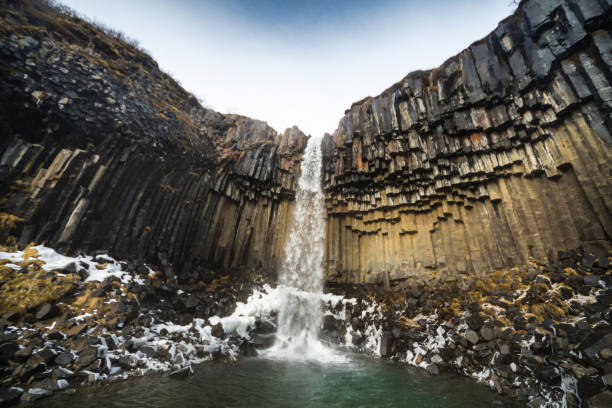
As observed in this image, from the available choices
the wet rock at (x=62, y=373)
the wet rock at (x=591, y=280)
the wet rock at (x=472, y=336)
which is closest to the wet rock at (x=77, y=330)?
the wet rock at (x=62, y=373)

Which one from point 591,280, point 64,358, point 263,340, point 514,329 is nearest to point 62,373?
point 64,358

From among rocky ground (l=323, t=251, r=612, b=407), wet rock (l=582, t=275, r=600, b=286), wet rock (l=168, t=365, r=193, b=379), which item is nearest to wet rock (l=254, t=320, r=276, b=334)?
rocky ground (l=323, t=251, r=612, b=407)

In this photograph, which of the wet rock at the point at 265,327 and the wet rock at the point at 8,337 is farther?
the wet rock at the point at 265,327

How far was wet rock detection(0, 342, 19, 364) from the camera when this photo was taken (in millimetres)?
5020

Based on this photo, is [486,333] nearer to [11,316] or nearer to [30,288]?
[11,316]

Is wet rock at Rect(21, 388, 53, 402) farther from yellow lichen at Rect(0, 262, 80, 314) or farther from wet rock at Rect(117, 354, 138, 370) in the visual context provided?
yellow lichen at Rect(0, 262, 80, 314)

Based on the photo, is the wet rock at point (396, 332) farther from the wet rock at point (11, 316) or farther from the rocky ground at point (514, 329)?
the wet rock at point (11, 316)

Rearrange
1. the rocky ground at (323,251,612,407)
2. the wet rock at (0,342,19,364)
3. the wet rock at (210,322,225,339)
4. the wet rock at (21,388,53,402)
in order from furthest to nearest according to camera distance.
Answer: the wet rock at (210,322,225,339) < the rocky ground at (323,251,612,407) < the wet rock at (0,342,19,364) < the wet rock at (21,388,53,402)

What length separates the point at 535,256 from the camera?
9.19 m

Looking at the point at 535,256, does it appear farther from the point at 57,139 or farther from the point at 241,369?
the point at 57,139

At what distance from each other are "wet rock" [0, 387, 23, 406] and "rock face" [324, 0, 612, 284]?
1266 cm

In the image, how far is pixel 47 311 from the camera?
643 centimetres

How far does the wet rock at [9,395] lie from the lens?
4217mm

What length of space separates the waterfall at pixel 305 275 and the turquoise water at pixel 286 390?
2537mm
